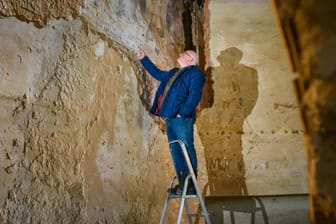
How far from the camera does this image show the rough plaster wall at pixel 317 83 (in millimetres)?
684

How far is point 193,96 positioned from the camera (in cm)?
261

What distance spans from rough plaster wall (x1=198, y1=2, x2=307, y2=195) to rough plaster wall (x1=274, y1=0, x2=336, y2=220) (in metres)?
2.85

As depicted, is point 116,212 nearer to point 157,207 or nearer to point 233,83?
point 157,207

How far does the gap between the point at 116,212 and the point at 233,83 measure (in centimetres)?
204

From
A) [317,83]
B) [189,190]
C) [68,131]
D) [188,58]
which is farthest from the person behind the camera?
[188,58]

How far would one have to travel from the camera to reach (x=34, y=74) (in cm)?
221

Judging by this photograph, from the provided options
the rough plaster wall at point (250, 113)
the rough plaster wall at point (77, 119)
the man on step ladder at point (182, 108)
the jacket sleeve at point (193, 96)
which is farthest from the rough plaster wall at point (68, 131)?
the rough plaster wall at point (250, 113)

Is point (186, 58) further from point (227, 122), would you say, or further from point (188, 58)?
point (227, 122)

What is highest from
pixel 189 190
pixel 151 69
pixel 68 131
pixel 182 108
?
pixel 151 69

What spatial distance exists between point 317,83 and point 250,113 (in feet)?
Answer: 10.3

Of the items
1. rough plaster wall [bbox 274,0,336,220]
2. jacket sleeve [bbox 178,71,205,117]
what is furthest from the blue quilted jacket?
rough plaster wall [bbox 274,0,336,220]

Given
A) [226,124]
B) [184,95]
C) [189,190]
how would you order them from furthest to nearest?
1. [226,124]
2. [184,95]
3. [189,190]

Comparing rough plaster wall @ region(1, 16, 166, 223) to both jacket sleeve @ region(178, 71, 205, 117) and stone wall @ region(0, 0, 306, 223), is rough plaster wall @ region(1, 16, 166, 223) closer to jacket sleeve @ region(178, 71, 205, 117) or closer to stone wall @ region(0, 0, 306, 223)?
stone wall @ region(0, 0, 306, 223)

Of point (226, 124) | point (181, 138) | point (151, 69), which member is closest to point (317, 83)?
point (181, 138)
